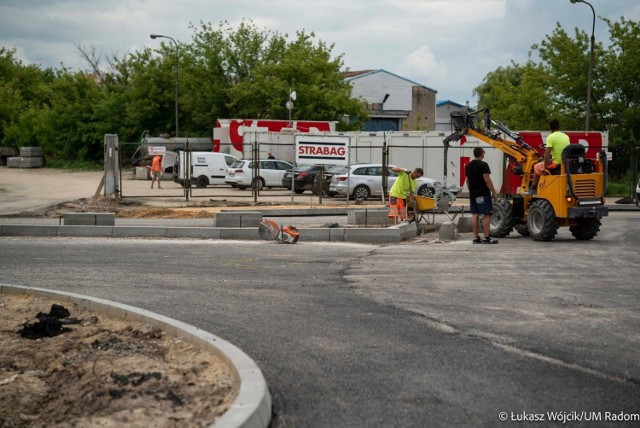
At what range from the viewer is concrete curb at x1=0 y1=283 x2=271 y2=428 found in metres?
5.32

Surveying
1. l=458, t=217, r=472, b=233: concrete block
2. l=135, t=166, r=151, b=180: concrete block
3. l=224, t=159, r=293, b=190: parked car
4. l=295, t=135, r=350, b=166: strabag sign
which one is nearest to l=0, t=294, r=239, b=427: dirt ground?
l=458, t=217, r=472, b=233: concrete block

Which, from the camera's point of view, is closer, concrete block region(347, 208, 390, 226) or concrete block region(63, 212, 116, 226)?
concrete block region(63, 212, 116, 226)

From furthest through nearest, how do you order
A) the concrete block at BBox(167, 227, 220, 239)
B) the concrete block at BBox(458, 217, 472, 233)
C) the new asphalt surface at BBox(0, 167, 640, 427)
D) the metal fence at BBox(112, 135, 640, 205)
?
1. the metal fence at BBox(112, 135, 640, 205)
2. the concrete block at BBox(458, 217, 472, 233)
3. the concrete block at BBox(167, 227, 220, 239)
4. the new asphalt surface at BBox(0, 167, 640, 427)

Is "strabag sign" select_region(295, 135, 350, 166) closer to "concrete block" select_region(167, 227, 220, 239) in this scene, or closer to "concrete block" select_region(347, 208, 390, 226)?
"concrete block" select_region(347, 208, 390, 226)

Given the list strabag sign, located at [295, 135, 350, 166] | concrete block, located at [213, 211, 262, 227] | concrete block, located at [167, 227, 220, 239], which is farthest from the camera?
strabag sign, located at [295, 135, 350, 166]

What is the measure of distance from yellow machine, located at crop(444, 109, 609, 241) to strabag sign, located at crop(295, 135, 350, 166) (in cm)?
1067

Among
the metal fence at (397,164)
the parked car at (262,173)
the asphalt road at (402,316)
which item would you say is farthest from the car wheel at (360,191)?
the asphalt road at (402,316)

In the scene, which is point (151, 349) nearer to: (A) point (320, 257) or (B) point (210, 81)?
(A) point (320, 257)

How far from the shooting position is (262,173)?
39906 mm

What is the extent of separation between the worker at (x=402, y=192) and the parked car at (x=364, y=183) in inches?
479

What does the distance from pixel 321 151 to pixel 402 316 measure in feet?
69.3

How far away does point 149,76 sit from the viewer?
66.4m

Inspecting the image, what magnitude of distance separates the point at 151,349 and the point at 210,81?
57519mm

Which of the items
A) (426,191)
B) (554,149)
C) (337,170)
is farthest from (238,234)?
(337,170)
